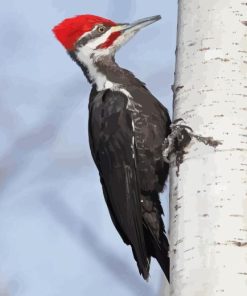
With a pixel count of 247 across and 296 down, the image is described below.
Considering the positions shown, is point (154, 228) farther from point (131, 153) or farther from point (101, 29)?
point (101, 29)

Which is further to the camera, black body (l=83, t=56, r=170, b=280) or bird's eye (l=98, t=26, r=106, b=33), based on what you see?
bird's eye (l=98, t=26, r=106, b=33)

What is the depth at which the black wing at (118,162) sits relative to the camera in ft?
11.9

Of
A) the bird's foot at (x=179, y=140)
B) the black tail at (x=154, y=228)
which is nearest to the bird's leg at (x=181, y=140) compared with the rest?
→ the bird's foot at (x=179, y=140)

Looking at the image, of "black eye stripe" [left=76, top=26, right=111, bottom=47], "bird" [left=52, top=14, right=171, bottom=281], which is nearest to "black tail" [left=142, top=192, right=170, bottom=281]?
"bird" [left=52, top=14, right=171, bottom=281]

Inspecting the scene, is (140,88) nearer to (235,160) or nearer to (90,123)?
(90,123)

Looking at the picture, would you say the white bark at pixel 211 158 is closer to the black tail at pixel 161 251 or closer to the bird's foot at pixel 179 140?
the bird's foot at pixel 179 140

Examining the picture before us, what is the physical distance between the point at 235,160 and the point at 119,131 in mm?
1430

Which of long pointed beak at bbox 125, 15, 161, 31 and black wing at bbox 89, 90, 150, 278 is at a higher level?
long pointed beak at bbox 125, 15, 161, 31

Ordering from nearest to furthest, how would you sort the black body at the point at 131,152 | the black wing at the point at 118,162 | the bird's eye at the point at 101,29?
1. the black wing at the point at 118,162
2. the black body at the point at 131,152
3. the bird's eye at the point at 101,29

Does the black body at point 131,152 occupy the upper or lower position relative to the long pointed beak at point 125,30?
lower

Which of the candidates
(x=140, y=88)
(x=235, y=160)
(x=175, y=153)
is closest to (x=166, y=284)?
(x=175, y=153)

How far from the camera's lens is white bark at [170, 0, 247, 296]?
2.20 metres

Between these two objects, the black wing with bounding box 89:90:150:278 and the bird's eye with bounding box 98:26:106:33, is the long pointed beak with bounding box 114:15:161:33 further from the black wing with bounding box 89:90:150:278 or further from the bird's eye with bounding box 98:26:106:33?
the black wing with bounding box 89:90:150:278

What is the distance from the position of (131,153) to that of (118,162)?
0.08 meters
